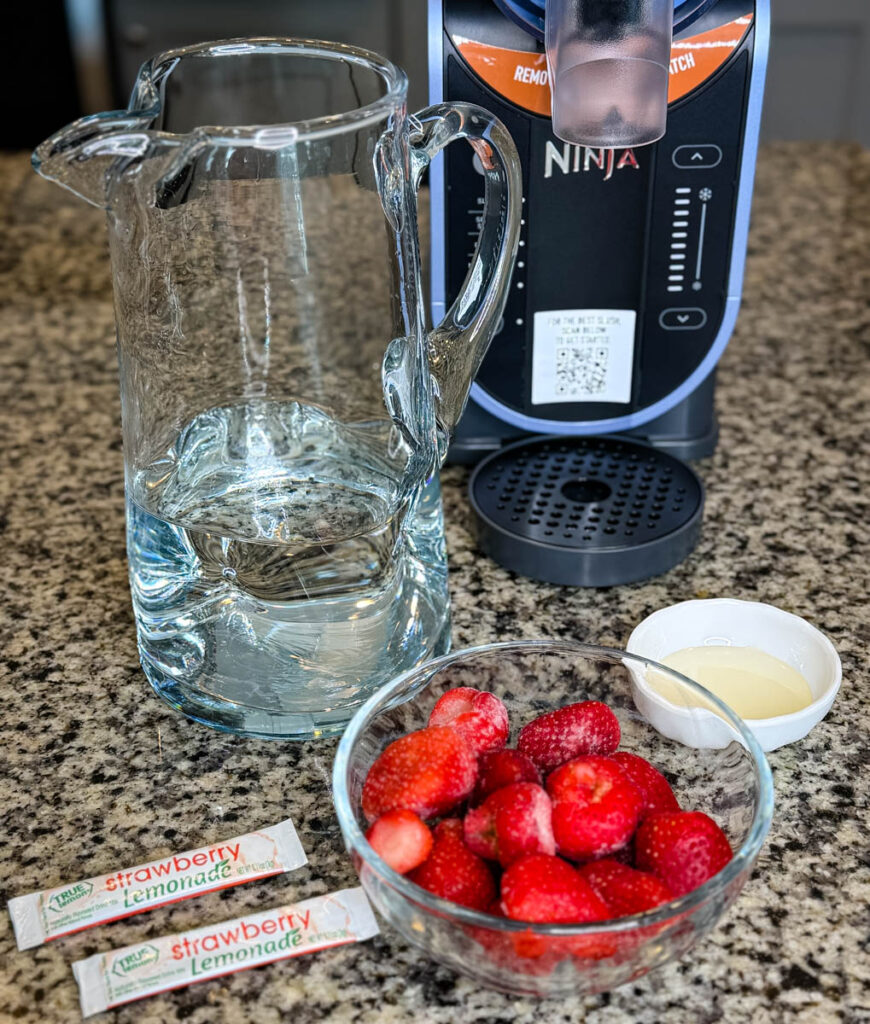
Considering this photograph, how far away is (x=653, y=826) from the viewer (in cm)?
48

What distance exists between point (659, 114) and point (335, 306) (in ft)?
0.63

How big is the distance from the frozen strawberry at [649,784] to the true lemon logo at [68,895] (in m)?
0.23

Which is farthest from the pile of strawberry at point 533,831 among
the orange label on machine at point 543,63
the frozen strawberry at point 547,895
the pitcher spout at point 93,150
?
the orange label on machine at point 543,63

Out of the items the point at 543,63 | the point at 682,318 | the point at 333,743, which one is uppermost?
the point at 543,63

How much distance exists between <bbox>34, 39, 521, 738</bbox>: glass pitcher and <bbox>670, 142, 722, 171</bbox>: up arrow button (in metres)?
0.15

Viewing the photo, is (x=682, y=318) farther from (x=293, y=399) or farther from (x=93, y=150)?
(x=93, y=150)

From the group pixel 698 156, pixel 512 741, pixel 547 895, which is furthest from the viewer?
pixel 698 156

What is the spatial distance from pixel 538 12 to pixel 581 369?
21cm

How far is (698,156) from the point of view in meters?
0.71

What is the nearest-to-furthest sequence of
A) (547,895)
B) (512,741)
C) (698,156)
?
1. (547,895)
2. (512,741)
3. (698,156)

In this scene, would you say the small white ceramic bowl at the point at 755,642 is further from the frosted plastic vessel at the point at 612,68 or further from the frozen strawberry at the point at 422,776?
the frosted plastic vessel at the point at 612,68

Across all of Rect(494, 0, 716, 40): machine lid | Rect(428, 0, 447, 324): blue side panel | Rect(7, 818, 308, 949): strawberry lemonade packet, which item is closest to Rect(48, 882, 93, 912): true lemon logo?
Rect(7, 818, 308, 949): strawberry lemonade packet

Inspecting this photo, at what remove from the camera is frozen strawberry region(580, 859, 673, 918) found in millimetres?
449

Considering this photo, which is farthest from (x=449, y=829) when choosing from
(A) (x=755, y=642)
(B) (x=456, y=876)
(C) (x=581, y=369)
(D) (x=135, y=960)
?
(C) (x=581, y=369)
